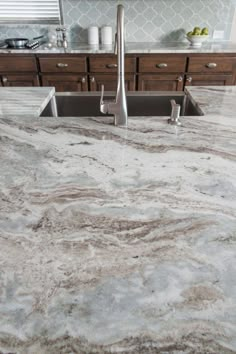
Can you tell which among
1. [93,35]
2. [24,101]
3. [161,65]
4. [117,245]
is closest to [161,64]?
[161,65]

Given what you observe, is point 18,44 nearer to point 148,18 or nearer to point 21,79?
point 21,79

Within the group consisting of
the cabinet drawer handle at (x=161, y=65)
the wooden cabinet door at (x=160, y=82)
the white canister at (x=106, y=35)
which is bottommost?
the wooden cabinet door at (x=160, y=82)

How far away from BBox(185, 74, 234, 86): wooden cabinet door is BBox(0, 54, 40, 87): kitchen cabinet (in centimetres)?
157

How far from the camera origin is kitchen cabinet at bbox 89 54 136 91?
8.98ft

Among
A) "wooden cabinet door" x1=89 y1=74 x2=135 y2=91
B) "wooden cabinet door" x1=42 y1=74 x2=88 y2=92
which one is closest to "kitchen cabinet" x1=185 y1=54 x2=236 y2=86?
"wooden cabinet door" x1=89 y1=74 x2=135 y2=91

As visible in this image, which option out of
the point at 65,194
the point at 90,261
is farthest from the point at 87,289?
the point at 65,194

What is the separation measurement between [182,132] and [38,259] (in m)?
0.73

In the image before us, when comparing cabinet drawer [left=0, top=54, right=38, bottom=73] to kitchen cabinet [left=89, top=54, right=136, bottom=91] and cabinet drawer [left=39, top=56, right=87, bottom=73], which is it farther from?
→ kitchen cabinet [left=89, top=54, right=136, bottom=91]

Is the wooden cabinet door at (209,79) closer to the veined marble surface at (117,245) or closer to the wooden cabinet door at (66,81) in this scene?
the wooden cabinet door at (66,81)

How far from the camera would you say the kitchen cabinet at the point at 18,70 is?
2.75 metres

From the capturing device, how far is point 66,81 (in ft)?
9.30

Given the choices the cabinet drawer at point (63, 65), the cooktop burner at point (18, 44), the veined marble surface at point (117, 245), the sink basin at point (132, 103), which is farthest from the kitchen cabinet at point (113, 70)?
the veined marble surface at point (117, 245)

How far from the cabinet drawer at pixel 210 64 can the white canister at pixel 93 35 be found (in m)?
1.07

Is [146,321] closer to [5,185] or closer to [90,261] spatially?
[90,261]
